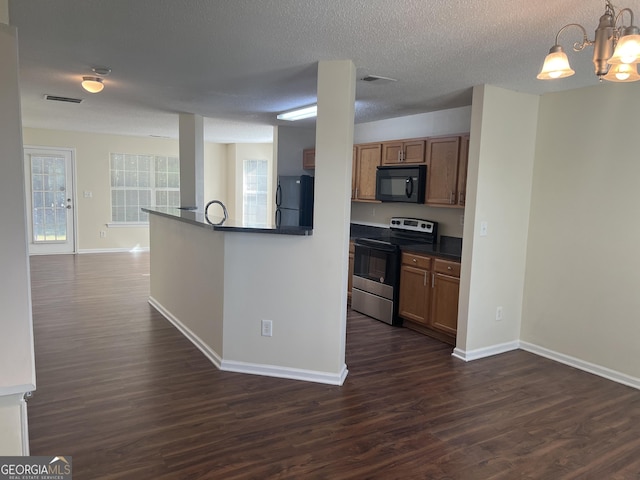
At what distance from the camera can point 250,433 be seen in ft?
8.55

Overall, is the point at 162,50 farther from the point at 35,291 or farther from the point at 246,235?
the point at 35,291

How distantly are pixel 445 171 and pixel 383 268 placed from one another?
3.92ft

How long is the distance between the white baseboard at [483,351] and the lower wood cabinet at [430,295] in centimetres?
24

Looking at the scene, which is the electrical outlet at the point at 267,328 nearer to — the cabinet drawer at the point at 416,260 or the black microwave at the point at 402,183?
the cabinet drawer at the point at 416,260

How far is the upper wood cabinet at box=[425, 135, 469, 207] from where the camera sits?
4.34 metres

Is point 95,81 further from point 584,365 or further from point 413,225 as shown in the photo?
point 584,365

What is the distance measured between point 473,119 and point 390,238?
1893mm

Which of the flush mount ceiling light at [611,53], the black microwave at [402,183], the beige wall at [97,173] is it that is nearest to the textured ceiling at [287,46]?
the flush mount ceiling light at [611,53]

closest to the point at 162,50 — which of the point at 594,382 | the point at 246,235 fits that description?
the point at 246,235

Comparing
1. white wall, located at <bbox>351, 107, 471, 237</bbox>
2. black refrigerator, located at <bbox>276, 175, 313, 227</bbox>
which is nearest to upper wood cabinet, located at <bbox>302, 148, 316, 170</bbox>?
black refrigerator, located at <bbox>276, 175, 313, 227</bbox>

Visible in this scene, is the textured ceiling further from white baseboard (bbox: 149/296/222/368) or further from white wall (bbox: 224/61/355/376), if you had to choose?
white baseboard (bbox: 149/296/222/368)

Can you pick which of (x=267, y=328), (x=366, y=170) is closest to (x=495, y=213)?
(x=366, y=170)

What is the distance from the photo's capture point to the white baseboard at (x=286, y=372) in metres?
3.33

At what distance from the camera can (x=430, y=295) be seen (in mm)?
4359
